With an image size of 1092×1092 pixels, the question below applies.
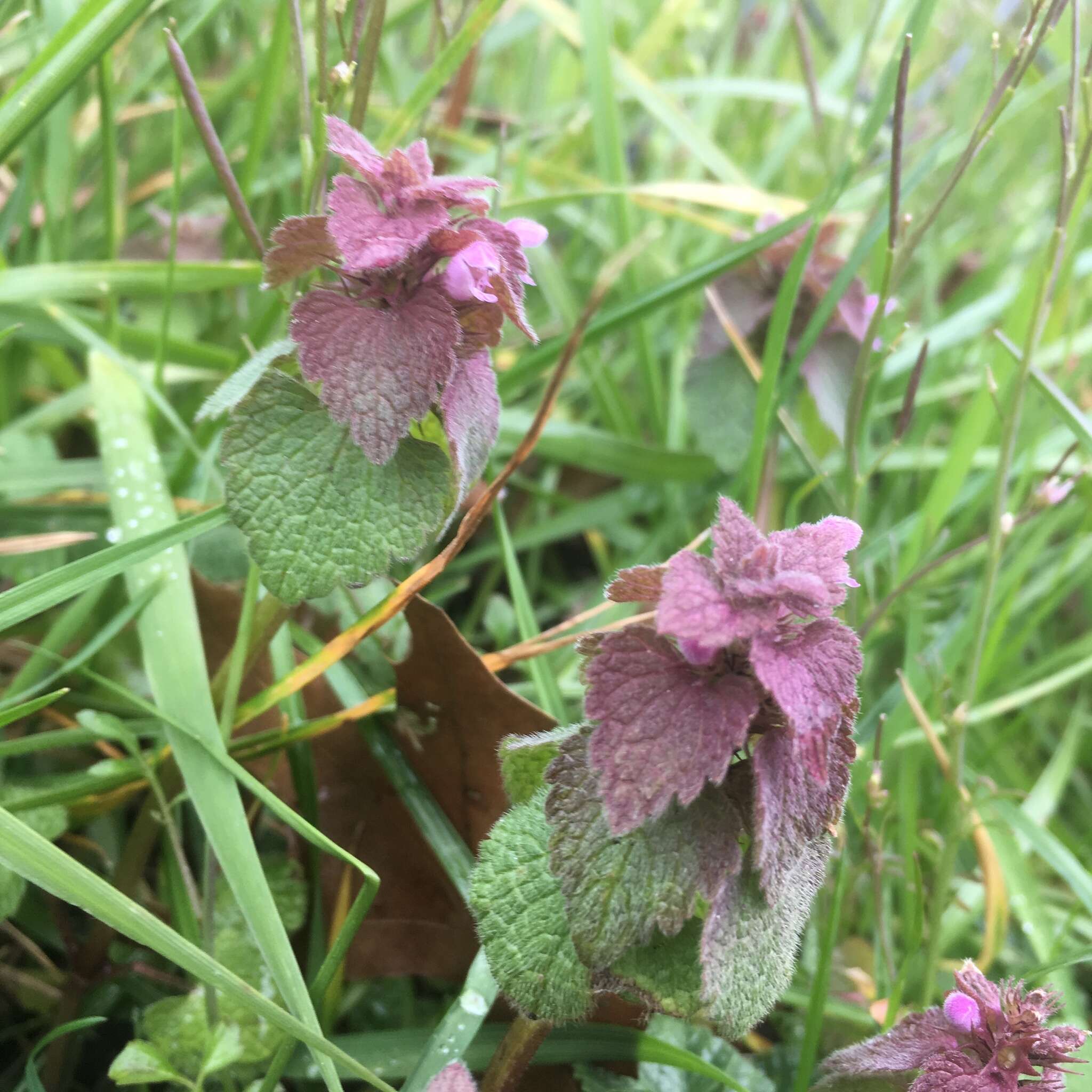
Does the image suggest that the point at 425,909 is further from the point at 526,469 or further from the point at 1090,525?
the point at 1090,525

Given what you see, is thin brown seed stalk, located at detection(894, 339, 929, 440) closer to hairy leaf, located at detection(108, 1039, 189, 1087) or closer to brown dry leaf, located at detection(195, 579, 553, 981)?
brown dry leaf, located at detection(195, 579, 553, 981)

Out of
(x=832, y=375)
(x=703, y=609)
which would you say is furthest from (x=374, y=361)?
(x=832, y=375)

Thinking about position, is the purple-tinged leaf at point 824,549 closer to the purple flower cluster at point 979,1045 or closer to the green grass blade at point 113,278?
the purple flower cluster at point 979,1045

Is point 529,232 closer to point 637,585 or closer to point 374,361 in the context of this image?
point 374,361

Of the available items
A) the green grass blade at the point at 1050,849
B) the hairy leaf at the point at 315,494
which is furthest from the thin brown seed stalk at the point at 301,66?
the green grass blade at the point at 1050,849

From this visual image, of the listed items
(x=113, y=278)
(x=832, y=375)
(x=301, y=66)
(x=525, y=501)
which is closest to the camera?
(x=301, y=66)

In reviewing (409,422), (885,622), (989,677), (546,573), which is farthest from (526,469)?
(409,422)
